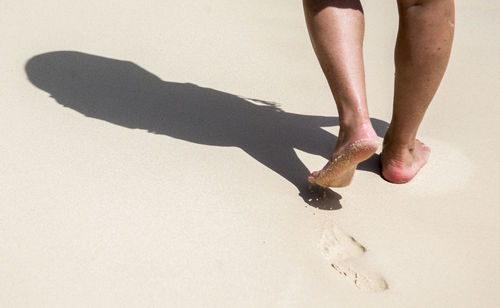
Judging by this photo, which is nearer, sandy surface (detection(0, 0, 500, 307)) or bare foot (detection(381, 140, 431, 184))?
sandy surface (detection(0, 0, 500, 307))

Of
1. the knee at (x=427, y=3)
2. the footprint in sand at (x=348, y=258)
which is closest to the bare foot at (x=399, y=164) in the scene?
the footprint in sand at (x=348, y=258)

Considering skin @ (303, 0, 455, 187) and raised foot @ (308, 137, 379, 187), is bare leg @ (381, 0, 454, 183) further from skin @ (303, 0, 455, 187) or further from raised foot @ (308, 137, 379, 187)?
raised foot @ (308, 137, 379, 187)

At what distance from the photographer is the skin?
4.35 feet

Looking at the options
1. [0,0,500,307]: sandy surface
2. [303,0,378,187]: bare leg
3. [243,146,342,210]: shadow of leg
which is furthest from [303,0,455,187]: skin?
[0,0,500,307]: sandy surface

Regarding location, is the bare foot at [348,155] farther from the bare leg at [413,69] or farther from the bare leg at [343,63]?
the bare leg at [413,69]

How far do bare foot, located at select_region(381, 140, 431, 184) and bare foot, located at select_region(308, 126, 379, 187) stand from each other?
0.29 m

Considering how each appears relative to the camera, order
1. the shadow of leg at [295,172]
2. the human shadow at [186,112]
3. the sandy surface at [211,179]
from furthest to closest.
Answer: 1. the human shadow at [186,112]
2. the shadow of leg at [295,172]
3. the sandy surface at [211,179]

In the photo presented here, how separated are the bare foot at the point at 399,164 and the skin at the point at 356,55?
9.2 inches

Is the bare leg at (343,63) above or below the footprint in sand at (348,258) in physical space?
above

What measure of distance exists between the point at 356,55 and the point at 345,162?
0.29m

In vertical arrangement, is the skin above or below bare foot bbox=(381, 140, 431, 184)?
above

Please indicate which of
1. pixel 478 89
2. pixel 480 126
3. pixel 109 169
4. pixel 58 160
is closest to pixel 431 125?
pixel 480 126

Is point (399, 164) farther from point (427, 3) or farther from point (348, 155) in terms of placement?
point (427, 3)

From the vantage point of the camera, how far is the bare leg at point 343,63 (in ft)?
4.37
